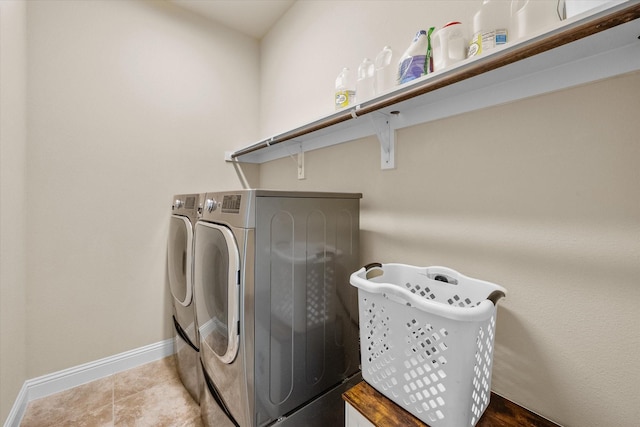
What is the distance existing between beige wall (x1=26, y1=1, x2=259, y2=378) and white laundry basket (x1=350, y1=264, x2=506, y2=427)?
73.5 inches

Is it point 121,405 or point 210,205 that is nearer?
point 210,205

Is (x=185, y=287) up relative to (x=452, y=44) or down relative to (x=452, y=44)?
down

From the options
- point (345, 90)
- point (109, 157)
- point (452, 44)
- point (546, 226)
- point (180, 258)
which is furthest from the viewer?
point (109, 157)

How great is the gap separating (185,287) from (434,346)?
1.42 m

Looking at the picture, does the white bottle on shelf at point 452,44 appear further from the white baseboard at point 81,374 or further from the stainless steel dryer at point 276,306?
the white baseboard at point 81,374

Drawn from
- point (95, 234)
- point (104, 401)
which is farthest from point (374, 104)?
point (104, 401)

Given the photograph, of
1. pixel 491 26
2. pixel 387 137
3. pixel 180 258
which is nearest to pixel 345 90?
pixel 387 137

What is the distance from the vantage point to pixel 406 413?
80 cm

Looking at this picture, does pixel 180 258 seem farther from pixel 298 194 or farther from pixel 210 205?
pixel 298 194

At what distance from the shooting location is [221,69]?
2330mm

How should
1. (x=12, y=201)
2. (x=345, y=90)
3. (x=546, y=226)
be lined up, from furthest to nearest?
(x=345, y=90) → (x=12, y=201) → (x=546, y=226)

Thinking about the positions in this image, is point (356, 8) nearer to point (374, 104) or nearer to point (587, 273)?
point (374, 104)

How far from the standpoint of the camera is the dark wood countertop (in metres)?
0.78

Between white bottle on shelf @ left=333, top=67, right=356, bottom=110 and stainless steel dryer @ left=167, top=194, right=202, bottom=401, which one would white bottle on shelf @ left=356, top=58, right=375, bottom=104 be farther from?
stainless steel dryer @ left=167, top=194, right=202, bottom=401
